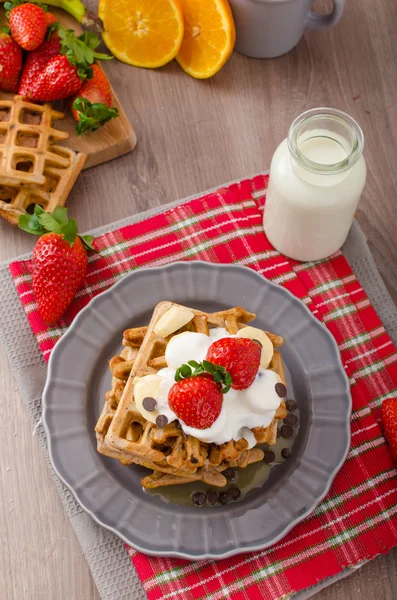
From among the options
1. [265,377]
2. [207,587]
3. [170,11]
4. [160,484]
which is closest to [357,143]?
[265,377]

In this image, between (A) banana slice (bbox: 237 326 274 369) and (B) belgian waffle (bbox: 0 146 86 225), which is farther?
(B) belgian waffle (bbox: 0 146 86 225)

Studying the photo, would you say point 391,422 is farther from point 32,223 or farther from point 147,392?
point 32,223

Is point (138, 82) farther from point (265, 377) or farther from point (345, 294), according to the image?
point (265, 377)

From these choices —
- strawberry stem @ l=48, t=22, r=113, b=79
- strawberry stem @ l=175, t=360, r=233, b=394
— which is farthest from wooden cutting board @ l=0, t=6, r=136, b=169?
strawberry stem @ l=175, t=360, r=233, b=394

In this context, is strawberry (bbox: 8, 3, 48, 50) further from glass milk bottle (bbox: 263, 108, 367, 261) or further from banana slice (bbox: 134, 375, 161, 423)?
banana slice (bbox: 134, 375, 161, 423)

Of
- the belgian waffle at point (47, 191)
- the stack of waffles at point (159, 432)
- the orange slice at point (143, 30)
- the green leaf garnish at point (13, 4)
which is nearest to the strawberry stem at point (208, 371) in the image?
the stack of waffles at point (159, 432)

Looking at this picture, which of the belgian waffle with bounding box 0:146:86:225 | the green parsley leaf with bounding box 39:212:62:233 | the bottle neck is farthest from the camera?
the belgian waffle with bounding box 0:146:86:225

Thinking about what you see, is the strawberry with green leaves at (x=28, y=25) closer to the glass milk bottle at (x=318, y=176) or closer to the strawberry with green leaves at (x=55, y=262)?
the strawberry with green leaves at (x=55, y=262)
